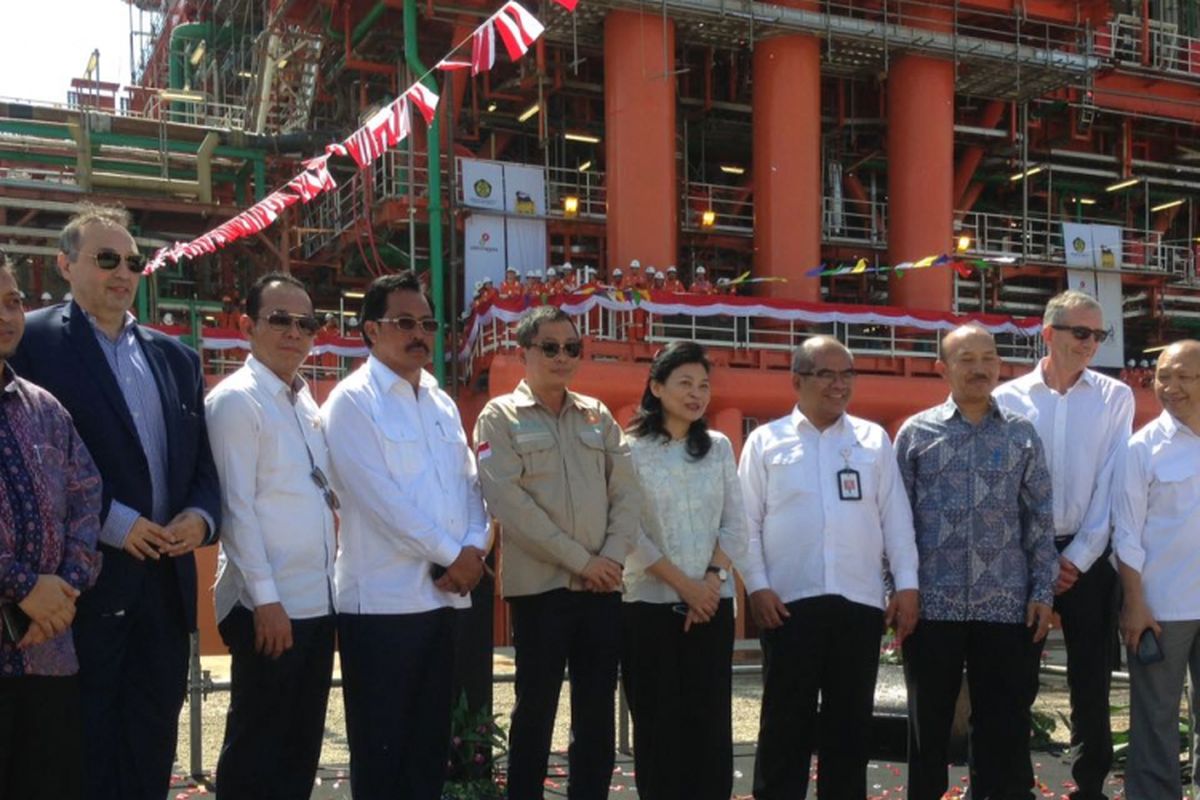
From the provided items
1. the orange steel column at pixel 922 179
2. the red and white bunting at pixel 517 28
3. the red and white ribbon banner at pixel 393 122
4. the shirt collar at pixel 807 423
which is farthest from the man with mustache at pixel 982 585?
the orange steel column at pixel 922 179

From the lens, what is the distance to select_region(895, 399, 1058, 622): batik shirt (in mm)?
5609

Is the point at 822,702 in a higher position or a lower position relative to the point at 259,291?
lower

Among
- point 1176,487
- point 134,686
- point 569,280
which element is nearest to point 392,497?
point 134,686

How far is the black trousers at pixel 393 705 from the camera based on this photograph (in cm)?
505

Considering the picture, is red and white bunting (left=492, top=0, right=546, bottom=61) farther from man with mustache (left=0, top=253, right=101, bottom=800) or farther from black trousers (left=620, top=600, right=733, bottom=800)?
man with mustache (left=0, top=253, right=101, bottom=800)

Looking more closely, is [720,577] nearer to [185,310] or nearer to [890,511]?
[890,511]

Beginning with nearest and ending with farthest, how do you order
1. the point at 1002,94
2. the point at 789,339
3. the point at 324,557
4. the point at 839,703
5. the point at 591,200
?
the point at 324,557, the point at 839,703, the point at 789,339, the point at 591,200, the point at 1002,94

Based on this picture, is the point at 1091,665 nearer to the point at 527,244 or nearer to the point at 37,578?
the point at 37,578

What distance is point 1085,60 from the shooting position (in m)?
25.8

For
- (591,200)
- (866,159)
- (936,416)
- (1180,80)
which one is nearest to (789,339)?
(591,200)

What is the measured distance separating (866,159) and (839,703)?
23738 millimetres

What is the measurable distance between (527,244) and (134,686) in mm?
19002

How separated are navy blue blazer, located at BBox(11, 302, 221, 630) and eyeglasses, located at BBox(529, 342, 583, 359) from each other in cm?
147

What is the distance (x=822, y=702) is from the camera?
5.67 meters
